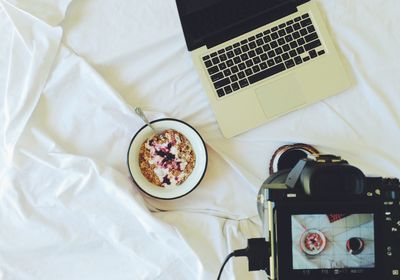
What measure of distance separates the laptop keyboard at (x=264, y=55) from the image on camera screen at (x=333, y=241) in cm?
35

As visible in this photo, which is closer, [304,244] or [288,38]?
[304,244]

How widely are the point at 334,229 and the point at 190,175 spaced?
34 cm

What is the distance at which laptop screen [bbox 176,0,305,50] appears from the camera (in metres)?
0.91

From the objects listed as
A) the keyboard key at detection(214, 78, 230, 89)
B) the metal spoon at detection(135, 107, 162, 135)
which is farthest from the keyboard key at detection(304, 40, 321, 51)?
the metal spoon at detection(135, 107, 162, 135)

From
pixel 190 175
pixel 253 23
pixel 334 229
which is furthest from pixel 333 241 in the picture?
pixel 253 23

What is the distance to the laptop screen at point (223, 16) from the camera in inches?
36.0

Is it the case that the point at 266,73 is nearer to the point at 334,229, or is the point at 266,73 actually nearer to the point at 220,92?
the point at 220,92

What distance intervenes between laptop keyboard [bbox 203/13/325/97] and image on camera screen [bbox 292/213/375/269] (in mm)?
352

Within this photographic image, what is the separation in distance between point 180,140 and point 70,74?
0.77ft

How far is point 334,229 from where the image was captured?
2.09 feet

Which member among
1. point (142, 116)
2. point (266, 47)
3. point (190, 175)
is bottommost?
point (190, 175)

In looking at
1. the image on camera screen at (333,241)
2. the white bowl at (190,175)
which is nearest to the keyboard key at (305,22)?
the white bowl at (190,175)

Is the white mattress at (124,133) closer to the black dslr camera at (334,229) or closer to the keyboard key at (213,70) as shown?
the keyboard key at (213,70)

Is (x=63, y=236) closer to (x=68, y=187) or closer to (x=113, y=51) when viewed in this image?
(x=68, y=187)
